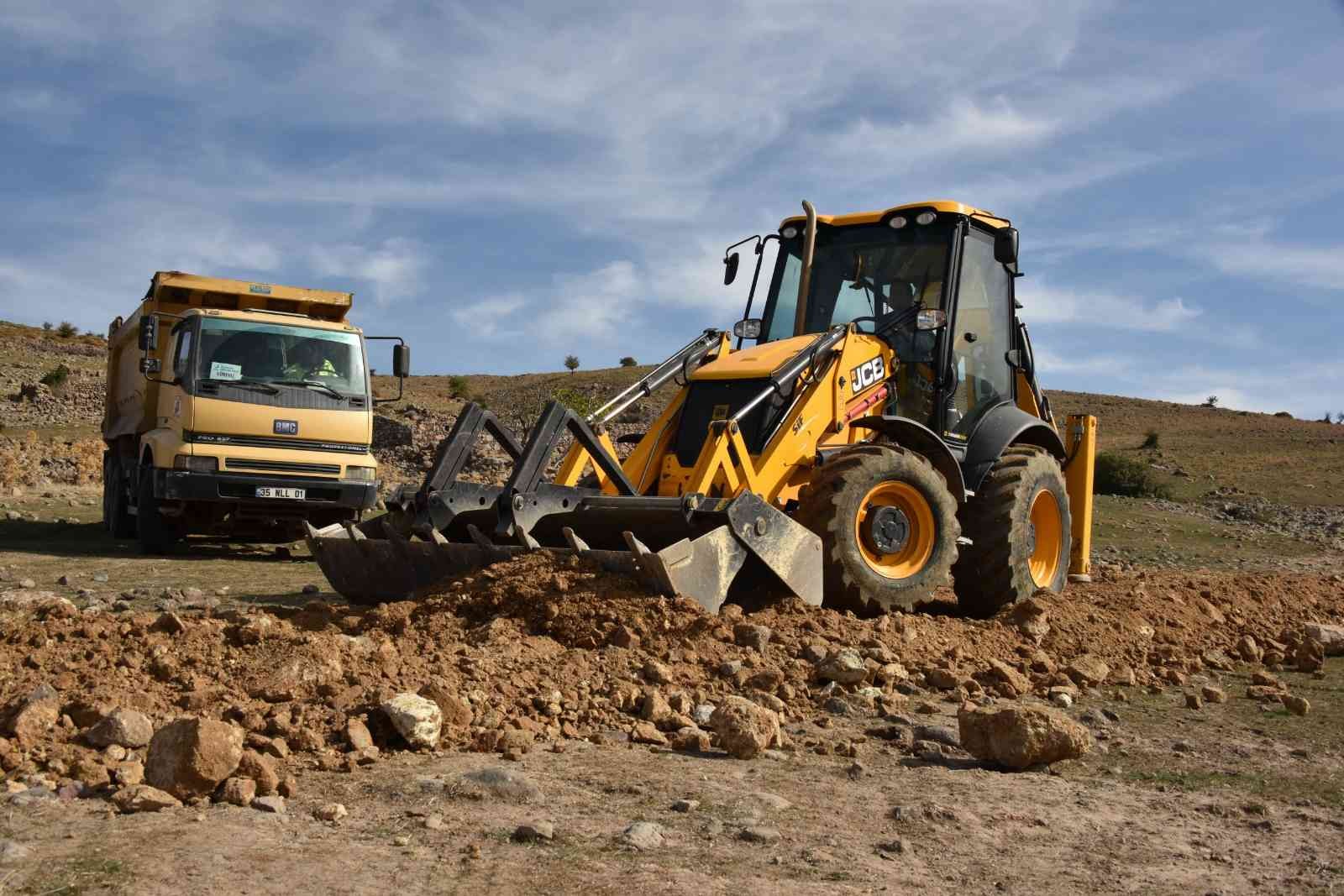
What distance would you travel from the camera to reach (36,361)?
46438 mm

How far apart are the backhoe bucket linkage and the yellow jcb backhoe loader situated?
15 millimetres

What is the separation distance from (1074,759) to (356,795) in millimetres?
2984

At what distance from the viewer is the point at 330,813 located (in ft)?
14.1

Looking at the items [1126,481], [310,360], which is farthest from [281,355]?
[1126,481]

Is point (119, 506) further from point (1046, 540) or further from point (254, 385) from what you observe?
point (1046, 540)

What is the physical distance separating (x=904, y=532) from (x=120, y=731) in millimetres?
4994

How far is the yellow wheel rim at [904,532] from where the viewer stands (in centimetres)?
811

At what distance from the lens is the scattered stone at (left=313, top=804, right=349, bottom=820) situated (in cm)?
430

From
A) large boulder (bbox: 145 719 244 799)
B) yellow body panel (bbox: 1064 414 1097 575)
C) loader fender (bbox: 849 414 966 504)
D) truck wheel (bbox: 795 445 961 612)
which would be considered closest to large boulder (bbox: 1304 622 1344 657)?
yellow body panel (bbox: 1064 414 1097 575)

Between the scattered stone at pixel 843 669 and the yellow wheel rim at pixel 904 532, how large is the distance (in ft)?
5.13

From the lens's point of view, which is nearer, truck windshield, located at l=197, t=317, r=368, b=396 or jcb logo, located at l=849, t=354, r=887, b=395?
jcb logo, located at l=849, t=354, r=887, b=395

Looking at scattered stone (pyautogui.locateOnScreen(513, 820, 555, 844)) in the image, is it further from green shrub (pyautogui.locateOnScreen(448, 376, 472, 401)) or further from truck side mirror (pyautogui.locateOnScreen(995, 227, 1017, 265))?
green shrub (pyautogui.locateOnScreen(448, 376, 472, 401))

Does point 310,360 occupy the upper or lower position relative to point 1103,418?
lower

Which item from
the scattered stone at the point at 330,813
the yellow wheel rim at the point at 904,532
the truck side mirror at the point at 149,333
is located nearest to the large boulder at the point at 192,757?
the scattered stone at the point at 330,813
